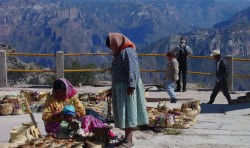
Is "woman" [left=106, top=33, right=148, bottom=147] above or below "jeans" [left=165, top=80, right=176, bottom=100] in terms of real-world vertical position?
above

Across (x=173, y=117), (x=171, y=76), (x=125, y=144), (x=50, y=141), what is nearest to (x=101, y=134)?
(x=125, y=144)

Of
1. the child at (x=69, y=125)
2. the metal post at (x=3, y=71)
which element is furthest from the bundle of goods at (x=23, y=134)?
the metal post at (x=3, y=71)

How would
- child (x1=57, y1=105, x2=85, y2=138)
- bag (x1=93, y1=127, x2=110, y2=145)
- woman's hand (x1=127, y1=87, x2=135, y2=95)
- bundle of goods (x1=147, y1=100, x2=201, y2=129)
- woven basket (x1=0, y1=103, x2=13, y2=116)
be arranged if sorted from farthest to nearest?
1. woven basket (x1=0, y1=103, x2=13, y2=116)
2. bundle of goods (x1=147, y1=100, x2=201, y2=129)
3. child (x1=57, y1=105, x2=85, y2=138)
4. bag (x1=93, y1=127, x2=110, y2=145)
5. woman's hand (x1=127, y1=87, x2=135, y2=95)

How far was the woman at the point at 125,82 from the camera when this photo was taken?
8.21 m

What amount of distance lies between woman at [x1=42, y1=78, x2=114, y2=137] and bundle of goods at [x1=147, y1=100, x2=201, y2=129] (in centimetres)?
181

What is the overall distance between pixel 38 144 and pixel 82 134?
0.92 metres

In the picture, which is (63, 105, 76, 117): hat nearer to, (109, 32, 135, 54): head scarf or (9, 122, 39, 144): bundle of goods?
(9, 122, 39, 144): bundle of goods

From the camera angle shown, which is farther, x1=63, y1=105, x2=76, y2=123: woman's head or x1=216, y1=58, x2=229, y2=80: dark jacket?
x1=216, y1=58, x2=229, y2=80: dark jacket

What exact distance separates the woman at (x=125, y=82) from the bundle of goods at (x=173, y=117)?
207 centimetres

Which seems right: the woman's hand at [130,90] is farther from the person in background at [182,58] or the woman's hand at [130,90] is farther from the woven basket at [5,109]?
the person in background at [182,58]

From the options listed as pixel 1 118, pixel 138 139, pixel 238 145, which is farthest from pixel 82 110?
pixel 1 118

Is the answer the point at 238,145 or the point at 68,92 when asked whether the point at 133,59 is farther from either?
the point at 238,145

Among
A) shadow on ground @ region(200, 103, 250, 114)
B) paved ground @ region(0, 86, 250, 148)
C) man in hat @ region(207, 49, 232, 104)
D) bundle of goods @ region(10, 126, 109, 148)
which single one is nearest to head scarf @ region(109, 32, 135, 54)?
bundle of goods @ region(10, 126, 109, 148)

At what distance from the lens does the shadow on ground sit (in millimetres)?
13602
